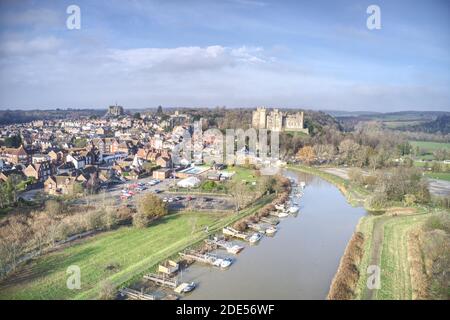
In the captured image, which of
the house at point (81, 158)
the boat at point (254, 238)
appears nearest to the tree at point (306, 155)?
the house at point (81, 158)

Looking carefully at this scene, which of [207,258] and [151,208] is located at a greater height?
[151,208]

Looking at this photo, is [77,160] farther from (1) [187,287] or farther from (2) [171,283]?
(1) [187,287]

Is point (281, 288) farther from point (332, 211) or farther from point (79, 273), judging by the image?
point (332, 211)

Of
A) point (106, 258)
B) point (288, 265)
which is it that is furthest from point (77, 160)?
point (288, 265)

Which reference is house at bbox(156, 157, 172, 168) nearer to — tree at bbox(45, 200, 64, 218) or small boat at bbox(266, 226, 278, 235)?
tree at bbox(45, 200, 64, 218)

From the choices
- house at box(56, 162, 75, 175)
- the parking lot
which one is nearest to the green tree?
the parking lot

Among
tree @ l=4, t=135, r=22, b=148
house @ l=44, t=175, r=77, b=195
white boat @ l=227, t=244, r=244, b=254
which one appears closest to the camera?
white boat @ l=227, t=244, r=244, b=254
